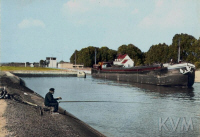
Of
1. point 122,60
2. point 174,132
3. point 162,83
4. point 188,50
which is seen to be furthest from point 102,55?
point 174,132

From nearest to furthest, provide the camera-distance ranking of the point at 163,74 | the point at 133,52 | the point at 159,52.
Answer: the point at 163,74
the point at 159,52
the point at 133,52

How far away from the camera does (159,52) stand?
10788 centimetres

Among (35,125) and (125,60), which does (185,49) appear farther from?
(35,125)

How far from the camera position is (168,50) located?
10244cm

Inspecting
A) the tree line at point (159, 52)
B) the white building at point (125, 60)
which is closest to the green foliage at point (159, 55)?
the tree line at point (159, 52)

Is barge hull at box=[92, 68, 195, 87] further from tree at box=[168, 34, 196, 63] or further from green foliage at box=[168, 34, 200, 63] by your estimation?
tree at box=[168, 34, 196, 63]

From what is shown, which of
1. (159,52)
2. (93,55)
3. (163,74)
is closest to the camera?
(163,74)

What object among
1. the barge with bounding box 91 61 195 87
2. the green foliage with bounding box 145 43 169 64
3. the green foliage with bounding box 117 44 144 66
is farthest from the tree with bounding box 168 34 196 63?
the green foliage with bounding box 117 44 144 66

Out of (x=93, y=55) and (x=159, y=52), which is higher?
(x=93, y=55)

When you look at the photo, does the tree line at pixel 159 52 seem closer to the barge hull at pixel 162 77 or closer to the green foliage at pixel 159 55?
the green foliage at pixel 159 55

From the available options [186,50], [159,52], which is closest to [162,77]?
[186,50]

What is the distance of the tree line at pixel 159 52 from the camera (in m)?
88.5

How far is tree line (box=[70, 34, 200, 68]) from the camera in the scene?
88500 mm

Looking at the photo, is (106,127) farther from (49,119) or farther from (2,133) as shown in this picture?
(2,133)
